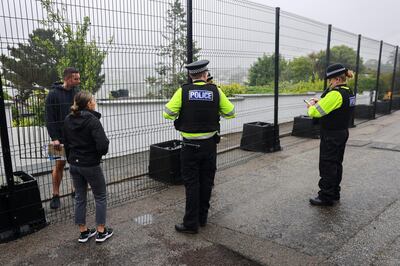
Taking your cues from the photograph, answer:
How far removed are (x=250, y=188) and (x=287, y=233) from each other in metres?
1.57

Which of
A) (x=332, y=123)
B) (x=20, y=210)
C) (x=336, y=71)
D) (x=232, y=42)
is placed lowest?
(x=20, y=210)

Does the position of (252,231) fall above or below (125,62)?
below

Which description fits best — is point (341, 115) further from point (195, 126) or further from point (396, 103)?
point (396, 103)

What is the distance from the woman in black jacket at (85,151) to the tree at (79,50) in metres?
1.28

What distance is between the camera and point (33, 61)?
400cm

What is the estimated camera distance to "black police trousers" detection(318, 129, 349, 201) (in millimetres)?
4535

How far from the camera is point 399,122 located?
1255 cm

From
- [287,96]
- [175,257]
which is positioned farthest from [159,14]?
[287,96]

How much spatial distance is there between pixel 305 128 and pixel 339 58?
3.93 m

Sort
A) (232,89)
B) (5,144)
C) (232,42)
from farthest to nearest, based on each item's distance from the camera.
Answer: (232,89)
(232,42)
(5,144)

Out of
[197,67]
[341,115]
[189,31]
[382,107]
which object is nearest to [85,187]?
[197,67]

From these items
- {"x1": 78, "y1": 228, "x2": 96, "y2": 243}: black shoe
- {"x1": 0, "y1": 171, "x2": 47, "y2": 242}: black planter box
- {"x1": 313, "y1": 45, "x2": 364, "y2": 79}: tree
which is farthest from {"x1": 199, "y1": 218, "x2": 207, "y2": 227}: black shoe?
{"x1": 313, "y1": 45, "x2": 364, "y2": 79}: tree

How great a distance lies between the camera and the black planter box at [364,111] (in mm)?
13070

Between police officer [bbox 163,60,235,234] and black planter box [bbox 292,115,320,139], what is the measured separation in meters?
6.15
